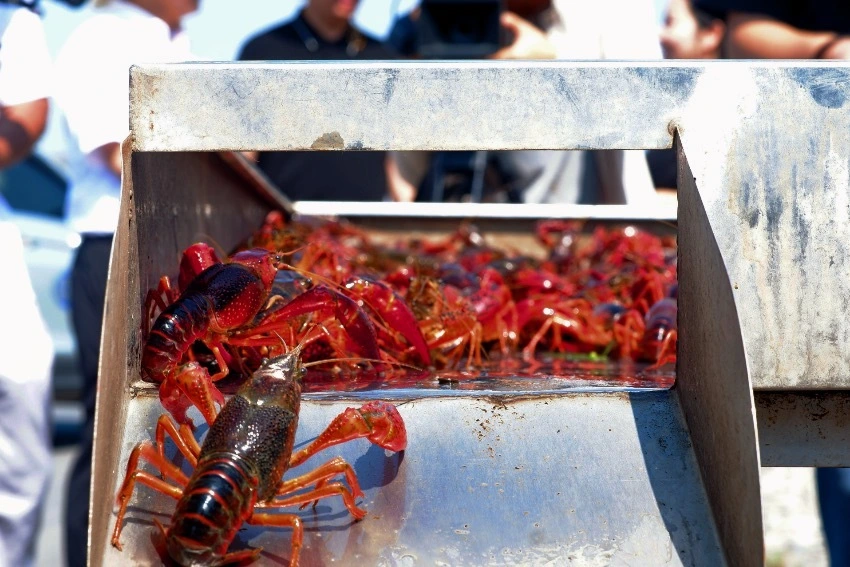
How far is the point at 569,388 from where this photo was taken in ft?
5.29

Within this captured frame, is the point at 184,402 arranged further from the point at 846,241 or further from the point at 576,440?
the point at 846,241

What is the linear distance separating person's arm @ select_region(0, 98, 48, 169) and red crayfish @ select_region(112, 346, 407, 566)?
9.62ft

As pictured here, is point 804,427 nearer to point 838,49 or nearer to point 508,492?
point 508,492

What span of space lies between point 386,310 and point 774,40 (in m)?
2.90

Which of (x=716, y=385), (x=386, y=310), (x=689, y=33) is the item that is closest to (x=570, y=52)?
(x=689, y=33)

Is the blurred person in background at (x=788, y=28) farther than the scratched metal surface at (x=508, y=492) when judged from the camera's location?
Yes

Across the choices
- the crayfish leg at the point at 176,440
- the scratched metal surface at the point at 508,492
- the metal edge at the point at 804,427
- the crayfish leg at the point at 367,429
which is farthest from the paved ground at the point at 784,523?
the crayfish leg at the point at 176,440

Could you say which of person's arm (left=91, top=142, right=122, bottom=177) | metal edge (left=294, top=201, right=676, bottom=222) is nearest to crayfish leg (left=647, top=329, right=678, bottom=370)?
metal edge (left=294, top=201, right=676, bottom=222)

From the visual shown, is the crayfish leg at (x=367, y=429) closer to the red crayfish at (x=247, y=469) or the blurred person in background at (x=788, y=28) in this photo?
the red crayfish at (x=247, y=469)

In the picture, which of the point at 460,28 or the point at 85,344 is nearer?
the point at 85,344

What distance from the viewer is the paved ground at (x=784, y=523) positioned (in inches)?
227

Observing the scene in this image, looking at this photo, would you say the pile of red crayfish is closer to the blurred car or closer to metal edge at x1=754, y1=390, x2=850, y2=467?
metal edge at x1=754, y1=390, x2=850, y2=467

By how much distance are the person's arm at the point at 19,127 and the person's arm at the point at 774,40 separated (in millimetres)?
3093

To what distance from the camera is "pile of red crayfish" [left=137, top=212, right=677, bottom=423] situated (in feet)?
5.94
